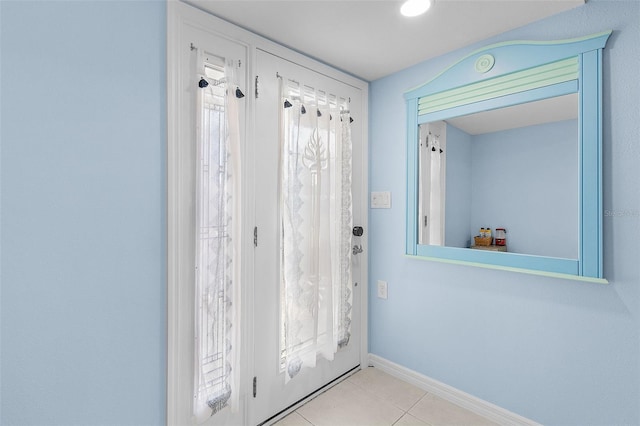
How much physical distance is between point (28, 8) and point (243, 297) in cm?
147

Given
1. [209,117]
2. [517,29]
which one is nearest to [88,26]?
[209,117]

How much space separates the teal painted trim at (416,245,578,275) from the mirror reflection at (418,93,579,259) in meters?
0.03

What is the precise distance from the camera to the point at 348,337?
229 centimetres

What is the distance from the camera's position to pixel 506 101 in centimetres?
177

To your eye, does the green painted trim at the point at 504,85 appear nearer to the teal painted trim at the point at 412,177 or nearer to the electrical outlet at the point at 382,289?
the teal painted trim at the point at 412,177

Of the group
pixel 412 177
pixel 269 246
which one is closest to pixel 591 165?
pixel 412 177

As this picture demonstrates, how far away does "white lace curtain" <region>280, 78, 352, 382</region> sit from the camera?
1886 mm

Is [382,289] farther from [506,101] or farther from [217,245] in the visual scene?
[506,101]

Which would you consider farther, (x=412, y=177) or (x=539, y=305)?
(x=412, y=177)

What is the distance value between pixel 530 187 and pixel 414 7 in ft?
3.81

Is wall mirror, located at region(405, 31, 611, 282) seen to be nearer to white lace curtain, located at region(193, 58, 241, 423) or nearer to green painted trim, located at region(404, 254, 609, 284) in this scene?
green painted trim, located at region(404, 254, 609, 284)

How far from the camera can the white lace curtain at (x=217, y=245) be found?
1.49 meters

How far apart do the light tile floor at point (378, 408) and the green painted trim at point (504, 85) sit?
6.36 ft

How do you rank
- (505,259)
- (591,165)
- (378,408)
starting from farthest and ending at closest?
1. (378,408)
2. (505,259)
3. (591,165)
